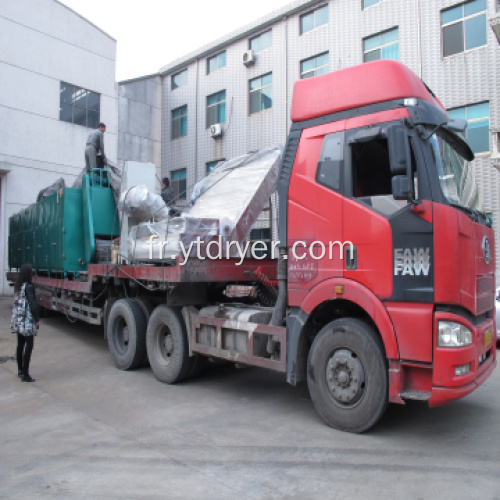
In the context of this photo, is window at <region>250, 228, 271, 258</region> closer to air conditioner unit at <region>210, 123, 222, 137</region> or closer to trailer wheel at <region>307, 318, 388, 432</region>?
trailer wheel at <region>307, 318, 388, 432</region>

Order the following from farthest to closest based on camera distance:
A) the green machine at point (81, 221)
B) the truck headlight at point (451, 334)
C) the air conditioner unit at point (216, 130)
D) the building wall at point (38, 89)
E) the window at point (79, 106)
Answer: the air conditioner unit at point (216, 130)
the window at point (79, 106)
the building wall at point (38, 89)
the green machine at point (81, 221)
the truck headlight at point (451, 334)

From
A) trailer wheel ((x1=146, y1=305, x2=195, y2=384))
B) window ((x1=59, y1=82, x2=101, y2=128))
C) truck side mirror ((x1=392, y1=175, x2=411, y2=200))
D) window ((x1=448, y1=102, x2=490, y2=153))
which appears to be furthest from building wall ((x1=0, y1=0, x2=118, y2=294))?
truck side mirror ((x1=392, y1=175, x2=411, y2=200))

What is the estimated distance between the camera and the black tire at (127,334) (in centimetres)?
671

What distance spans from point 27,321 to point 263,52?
17.4 metres

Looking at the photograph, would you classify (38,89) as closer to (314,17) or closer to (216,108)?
(216,108)

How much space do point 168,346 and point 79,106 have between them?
57.3ft

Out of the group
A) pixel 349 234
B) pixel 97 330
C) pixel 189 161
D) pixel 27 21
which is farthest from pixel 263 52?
pixel 349 234

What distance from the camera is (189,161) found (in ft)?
79.9

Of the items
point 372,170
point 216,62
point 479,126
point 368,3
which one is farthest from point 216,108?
point 372,170

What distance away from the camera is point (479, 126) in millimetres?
14289

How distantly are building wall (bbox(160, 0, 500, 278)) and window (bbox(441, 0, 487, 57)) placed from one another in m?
0.24

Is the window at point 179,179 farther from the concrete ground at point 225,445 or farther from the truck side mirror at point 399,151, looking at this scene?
the truck side mirror at point 399,151

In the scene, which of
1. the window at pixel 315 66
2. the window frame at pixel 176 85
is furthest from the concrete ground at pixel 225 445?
A: the window frame at pixel 176 85

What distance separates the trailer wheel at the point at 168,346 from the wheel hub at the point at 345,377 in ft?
7.44
